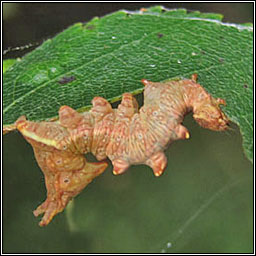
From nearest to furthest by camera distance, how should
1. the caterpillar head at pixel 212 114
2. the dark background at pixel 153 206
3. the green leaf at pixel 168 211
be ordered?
the caterpillar head at pixel 212 114
the dark background at pixel 153 206
the green leaf at pixel 168 211

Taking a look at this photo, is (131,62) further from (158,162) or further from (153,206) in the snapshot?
(153,206)

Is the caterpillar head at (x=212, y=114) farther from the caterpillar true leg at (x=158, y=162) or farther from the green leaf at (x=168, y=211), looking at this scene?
the green leaf at (x=168, y=211)

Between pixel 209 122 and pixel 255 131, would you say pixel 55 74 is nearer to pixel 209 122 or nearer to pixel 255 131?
pixel 209 122

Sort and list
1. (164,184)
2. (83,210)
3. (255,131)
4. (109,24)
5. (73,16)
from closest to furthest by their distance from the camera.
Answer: (255,131) → (109,24) → (73,16) → (83,210) → (164,184)

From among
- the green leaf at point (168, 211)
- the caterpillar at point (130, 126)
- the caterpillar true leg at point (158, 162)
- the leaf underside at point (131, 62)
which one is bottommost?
the green leaf at point (168, 211)

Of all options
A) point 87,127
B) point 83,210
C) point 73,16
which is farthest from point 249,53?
point 83,210

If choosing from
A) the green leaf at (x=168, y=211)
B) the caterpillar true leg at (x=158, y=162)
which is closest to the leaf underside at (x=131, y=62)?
the caterpillar true leg at (x=158, y=162)

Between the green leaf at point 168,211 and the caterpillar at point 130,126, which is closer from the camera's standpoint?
the caterpillar at point 130,126
